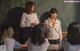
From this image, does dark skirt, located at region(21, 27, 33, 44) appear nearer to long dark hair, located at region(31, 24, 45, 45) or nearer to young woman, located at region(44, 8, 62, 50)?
young woman, located at region(44, 8, 62, 50)

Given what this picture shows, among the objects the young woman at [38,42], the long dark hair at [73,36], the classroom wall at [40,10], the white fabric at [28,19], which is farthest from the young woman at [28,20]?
the long dark hair at [73,36]

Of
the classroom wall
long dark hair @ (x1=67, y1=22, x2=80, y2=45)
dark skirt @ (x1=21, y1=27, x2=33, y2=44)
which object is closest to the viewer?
long dark hair @ (x1=67, y1=22, x2=80, y2=45)

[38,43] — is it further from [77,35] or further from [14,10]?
[14,10]

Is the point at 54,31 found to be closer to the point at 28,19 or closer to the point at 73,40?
the point at 28,19

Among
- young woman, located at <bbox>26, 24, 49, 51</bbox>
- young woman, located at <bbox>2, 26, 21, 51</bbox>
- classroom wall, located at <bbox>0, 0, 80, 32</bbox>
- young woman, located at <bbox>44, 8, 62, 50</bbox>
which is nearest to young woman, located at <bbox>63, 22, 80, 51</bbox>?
young woman, located at <bbox>26, 24, 49, 51</bbox>

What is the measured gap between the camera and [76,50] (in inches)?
160

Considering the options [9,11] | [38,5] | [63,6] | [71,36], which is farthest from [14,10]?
[71,36]

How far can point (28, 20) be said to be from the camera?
19.9ft

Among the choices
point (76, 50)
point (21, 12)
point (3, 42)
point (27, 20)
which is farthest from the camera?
point (21, 12)

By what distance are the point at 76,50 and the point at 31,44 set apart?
24.2 inches

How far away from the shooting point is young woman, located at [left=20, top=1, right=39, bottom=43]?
597 cm

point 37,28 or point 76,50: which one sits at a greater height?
point 37,28

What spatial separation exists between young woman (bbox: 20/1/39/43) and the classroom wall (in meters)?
0.62

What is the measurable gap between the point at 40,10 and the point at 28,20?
776mm
